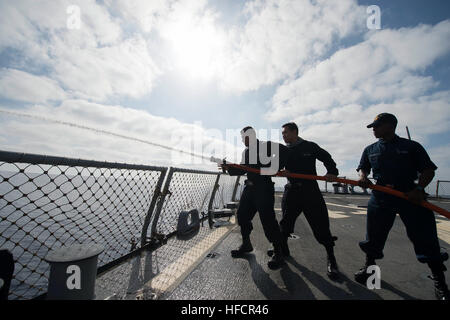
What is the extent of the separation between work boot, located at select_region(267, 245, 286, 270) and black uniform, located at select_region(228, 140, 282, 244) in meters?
0.10

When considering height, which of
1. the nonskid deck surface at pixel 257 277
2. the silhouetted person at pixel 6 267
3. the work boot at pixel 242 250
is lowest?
the nonskid deck surface at pixel 257 277

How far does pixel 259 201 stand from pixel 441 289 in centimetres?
206

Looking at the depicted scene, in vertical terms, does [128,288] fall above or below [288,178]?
below

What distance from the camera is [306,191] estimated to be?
2.84m

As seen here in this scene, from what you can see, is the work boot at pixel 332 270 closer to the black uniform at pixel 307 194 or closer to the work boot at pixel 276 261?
the black uniform at pixel 307 194

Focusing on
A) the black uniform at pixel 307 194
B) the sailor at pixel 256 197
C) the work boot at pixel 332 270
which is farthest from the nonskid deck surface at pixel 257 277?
the black uniform at pixel 307 194

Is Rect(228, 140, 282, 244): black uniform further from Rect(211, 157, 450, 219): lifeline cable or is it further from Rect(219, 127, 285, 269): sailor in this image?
Rect(211, 157, 450, 219): lifeline cable

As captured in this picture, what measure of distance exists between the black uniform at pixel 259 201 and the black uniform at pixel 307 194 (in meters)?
0.27

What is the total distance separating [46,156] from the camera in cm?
182

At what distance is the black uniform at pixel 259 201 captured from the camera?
2.89m
